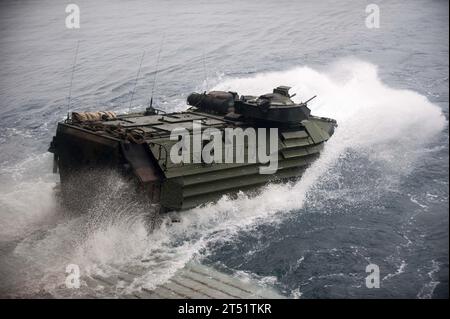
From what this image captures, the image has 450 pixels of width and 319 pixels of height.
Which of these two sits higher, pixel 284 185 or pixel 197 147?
pixel 197 147

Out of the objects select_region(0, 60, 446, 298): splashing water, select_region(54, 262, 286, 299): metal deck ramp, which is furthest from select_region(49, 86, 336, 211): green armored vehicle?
select_region(54, 262, 286, 299): metal deck ramp

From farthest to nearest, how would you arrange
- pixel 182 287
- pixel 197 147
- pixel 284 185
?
pixel 284 185, pixel 197 147, pixel 182 287

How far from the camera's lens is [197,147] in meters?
14.9

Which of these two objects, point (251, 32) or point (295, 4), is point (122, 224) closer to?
point (251, 32)

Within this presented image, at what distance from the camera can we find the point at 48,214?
15.6 meters

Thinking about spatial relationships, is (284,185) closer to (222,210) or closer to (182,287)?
(222,210)

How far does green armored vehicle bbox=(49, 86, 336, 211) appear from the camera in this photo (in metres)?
14.0

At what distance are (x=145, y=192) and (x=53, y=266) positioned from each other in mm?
3176

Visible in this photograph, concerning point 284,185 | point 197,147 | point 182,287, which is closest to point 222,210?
point 197,147

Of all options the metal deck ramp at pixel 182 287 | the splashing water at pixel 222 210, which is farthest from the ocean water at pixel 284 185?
the metal deck ramp at pixel 182 287

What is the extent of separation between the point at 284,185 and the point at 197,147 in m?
3.86

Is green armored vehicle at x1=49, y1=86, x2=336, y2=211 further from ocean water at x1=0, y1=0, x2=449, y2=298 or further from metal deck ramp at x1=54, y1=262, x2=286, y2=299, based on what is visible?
metal deck ramp at x1=54, y1=262, x2=286, y2=299

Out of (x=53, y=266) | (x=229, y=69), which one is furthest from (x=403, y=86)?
(x=53, y=266)

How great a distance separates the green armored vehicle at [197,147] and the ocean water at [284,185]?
66 centimetres
